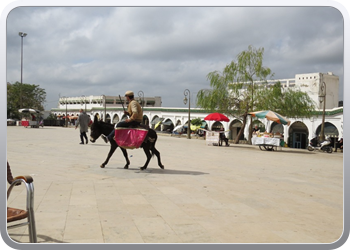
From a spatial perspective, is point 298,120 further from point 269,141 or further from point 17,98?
point 17,98

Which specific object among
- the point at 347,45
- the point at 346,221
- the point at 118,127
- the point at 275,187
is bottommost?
the point at 275,187

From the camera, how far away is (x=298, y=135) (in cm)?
3206

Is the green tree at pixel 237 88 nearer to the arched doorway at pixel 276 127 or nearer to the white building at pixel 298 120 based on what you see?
the white building at pixel 298 120

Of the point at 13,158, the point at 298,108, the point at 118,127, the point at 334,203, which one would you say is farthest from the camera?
the point at 298,108

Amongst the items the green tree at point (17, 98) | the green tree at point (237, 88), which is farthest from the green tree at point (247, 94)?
the green tree at point (17, 98)

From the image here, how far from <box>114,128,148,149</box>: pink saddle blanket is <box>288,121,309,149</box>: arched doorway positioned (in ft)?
86.0

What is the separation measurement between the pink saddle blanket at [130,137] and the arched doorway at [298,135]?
1032 inches

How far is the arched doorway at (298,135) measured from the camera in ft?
103

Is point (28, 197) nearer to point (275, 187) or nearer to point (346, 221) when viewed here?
point (346, 221)

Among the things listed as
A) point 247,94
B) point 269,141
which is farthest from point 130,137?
point 247,94

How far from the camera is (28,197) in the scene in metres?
2.93

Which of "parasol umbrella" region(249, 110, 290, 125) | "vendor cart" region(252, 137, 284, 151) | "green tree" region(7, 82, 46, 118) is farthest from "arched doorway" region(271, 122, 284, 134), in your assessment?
"green tree" region(7, 82, 46, 118)
